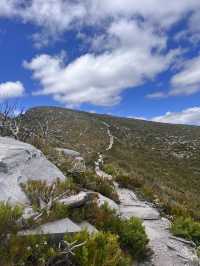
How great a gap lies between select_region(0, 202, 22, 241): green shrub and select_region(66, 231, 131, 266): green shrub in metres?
0.93

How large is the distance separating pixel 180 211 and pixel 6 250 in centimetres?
774

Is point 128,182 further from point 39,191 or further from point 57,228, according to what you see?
point 57,228

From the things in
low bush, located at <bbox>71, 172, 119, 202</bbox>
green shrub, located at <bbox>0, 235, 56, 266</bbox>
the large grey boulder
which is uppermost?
the large grey boulder

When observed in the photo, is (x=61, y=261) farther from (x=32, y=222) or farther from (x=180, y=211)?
(x=180, y=211)

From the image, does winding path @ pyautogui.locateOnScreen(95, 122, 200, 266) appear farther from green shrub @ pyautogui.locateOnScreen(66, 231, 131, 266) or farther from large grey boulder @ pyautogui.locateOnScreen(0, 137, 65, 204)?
large grey boulder @ pyautogui.locateOnScreen(0, 137, 65, 204)

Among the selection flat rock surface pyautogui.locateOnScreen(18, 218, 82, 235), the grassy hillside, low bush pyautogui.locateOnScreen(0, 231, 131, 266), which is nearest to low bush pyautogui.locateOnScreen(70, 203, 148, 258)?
flat rock surface pyautogui.locateOnScreen(18, 218, 82, 235)

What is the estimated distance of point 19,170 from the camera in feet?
28.4

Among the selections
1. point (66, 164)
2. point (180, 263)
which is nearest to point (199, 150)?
point (66, 164)

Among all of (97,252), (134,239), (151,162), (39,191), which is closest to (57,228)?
(97,252)

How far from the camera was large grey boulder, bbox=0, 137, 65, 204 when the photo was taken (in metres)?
7.53

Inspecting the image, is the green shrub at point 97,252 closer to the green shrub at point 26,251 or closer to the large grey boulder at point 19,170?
the green shrub at point 26,251

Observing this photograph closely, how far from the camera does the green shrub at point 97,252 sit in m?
6.02

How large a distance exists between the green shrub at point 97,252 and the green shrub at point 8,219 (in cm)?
93

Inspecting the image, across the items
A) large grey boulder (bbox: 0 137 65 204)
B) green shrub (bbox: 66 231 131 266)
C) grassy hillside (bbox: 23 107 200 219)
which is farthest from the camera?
grassy hillside (bbox: 23 107 200 219)
